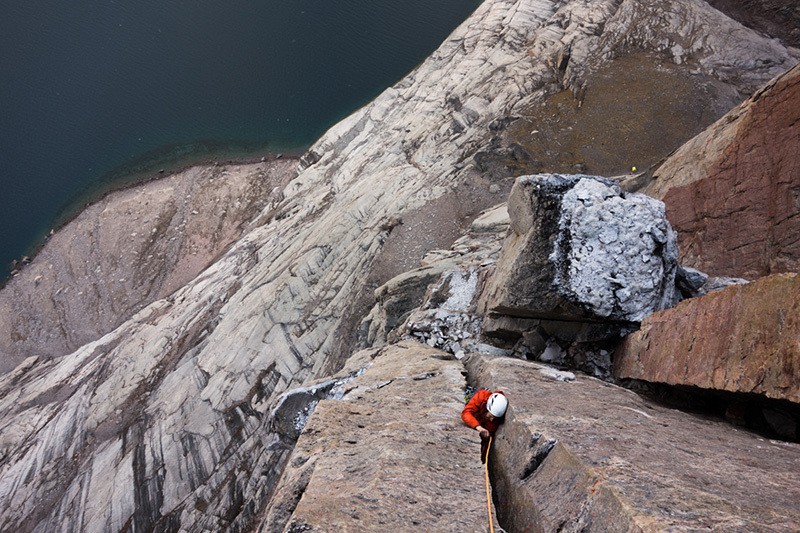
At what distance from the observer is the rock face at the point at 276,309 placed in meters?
17.8

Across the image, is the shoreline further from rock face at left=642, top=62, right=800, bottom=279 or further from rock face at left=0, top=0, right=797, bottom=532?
rock face at left=642, top=62, right=800, bottom=279


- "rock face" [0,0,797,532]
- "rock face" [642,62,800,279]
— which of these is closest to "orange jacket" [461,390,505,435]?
"rock face" [642,62,800,279]

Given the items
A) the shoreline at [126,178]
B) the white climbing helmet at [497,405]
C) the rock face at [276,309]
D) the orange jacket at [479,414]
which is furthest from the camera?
the shoreline at [126,178]

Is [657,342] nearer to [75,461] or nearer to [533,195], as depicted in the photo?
[533,195]

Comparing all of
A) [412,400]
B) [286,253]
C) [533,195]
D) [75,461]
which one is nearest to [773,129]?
[533,195]

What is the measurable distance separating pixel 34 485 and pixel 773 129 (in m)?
32.5

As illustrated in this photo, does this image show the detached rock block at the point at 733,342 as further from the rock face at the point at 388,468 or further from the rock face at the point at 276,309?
the rock face at the point at 276,309

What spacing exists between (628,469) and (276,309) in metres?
18.4

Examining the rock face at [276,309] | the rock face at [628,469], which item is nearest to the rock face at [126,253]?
the rock face at [276,309]

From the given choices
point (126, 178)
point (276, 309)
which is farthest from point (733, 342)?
point (126, 178)

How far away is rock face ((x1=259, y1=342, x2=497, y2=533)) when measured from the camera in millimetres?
4832

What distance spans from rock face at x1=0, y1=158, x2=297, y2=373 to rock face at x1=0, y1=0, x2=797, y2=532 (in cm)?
399

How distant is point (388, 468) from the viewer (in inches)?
220

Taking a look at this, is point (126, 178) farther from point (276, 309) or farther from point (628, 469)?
point (628, 469)
